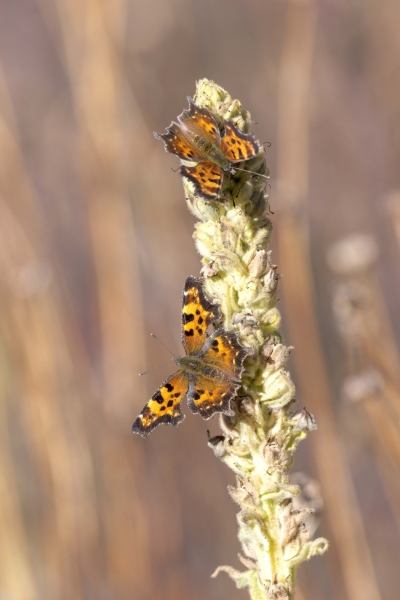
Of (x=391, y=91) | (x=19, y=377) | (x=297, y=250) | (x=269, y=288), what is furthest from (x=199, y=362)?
(x=391, y=91)

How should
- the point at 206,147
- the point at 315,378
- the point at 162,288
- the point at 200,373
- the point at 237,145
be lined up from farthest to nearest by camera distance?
the point at 162,288 → the point at 315,378 → the point at 200,373 → the point at 206,147 → the point at 237,145

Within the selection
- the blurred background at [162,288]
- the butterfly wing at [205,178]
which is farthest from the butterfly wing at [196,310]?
the blurred background at [162,288]

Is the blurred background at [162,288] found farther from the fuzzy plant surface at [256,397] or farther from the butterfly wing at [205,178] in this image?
the butterfly wing at [205,178]

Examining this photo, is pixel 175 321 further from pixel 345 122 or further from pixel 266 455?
pixel 266 455

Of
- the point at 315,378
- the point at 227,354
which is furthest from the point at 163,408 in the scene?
the point at 315,378

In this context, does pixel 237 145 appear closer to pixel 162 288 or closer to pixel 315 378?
pixel 315 378

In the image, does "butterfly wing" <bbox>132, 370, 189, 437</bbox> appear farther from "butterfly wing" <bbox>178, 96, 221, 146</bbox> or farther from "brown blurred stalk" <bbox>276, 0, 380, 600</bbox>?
"brown blurred stalk" <bbox>276, 0, 380, 600</bbox>
